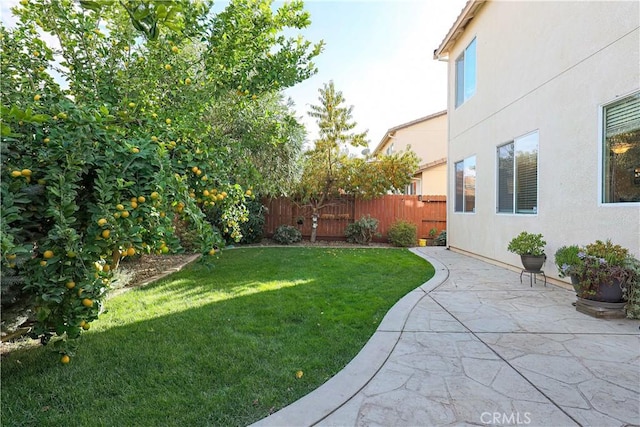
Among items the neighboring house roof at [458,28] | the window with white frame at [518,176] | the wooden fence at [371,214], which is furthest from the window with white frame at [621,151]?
the wooden fence at [371,214]

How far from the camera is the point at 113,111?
2.87 m

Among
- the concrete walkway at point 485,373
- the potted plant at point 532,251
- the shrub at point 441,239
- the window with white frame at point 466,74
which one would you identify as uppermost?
the window with white frame at point 466,74

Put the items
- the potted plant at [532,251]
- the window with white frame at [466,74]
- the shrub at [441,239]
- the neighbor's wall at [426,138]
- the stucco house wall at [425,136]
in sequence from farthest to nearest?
the neighbor's wall at [426,138]
the stucco house wall at [425,136]
the shrub at [441,239]
the window with white frame at [466,74]
the potted plant at [532,251]

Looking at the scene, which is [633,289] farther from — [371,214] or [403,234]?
[371,214]

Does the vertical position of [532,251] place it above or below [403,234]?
above

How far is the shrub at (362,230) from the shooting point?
12367 millimetres

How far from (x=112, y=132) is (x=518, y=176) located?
23.5 feet

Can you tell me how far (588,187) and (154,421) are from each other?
6.00 meters

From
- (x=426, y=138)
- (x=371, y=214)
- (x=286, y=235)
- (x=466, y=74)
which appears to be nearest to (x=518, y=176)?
(x=466, y=74)

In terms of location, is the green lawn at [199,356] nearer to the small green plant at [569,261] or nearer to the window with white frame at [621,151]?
the small green plant at [569,261]

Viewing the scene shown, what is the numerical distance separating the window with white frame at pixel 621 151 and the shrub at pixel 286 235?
904 cm

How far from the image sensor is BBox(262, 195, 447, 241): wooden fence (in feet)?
42.8

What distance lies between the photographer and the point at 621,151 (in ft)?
14.6

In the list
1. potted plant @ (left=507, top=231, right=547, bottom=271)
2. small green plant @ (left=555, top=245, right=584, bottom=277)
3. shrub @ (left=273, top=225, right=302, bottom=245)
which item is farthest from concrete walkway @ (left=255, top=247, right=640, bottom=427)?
shrub @ (left=273, top=225, right=302, bottom=245)
